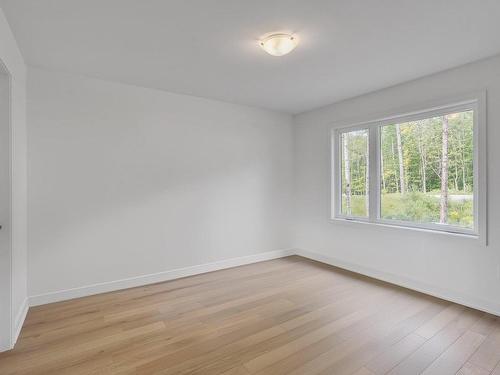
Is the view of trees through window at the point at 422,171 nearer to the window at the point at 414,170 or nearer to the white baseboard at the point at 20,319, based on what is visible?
the window at the point at 414,170

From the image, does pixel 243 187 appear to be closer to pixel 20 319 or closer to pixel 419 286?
pixel 419 286

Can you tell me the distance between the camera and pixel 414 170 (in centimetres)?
340

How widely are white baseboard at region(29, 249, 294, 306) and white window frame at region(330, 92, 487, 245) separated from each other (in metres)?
1.48

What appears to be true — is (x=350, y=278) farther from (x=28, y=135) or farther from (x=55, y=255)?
(x=28, y=135)

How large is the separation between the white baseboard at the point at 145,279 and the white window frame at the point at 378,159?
1477 mm

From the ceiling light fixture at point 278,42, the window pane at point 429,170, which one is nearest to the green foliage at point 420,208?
the window pane at point 429,170

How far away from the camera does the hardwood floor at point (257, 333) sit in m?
1.92

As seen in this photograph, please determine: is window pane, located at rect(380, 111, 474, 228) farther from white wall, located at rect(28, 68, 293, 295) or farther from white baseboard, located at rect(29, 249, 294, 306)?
white baseboard, located at rect(29, 249, 294, 306)

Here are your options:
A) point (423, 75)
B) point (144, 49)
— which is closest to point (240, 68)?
point (144, 49)

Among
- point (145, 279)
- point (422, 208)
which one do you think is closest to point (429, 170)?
point (422, 208)

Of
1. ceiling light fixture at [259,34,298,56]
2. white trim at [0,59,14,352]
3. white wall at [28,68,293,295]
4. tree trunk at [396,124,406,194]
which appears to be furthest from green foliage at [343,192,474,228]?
white trim at [0,59,14,352]

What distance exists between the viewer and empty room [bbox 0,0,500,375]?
2.03m

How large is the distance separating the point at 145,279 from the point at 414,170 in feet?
12.2

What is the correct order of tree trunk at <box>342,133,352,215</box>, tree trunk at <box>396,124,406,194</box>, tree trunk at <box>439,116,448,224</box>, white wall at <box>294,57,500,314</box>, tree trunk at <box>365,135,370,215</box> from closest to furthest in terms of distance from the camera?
white wall at <box>294,57,500,314</box>
tree trunk at <box>439,116,448,224</box>
tree trunk at <box>396,124,406,194</box>
tree trunk at <box>365,135,370,215</box>
tree trunk at <box>342,133,352,215</box>
